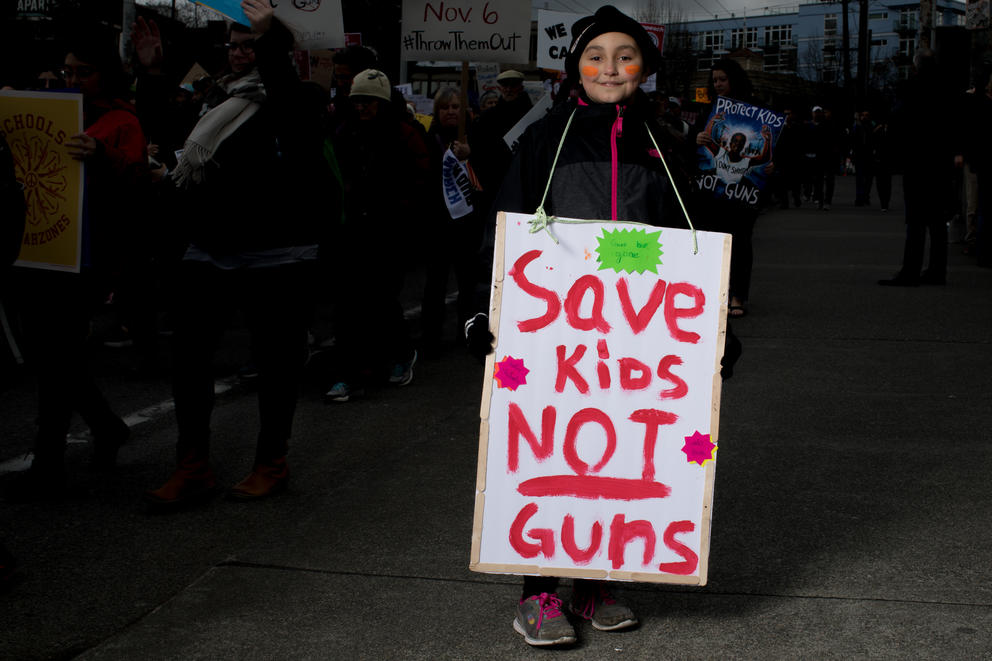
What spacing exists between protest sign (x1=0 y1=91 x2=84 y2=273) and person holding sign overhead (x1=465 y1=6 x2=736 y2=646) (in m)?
2.07

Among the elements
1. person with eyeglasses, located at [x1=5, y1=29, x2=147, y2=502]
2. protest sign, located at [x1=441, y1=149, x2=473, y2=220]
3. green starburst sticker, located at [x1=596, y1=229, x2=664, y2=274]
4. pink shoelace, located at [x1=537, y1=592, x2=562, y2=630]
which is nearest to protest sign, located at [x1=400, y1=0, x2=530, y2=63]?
protest sign, located at [x1=441, y1=149, x2=473, y2=220]

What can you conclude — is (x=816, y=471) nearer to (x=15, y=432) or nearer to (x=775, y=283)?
(x=15, y=432)

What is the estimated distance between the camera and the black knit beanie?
3633mm

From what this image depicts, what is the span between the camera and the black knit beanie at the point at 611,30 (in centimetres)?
363

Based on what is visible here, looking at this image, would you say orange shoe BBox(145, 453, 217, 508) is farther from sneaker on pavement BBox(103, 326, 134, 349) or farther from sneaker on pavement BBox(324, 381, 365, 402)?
sneaker on pavement BBox(103, 326, 134, 349)

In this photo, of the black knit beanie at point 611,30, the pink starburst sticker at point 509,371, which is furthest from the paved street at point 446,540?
the black knit beanie at point 611,30

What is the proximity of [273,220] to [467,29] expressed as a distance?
4.77 meters

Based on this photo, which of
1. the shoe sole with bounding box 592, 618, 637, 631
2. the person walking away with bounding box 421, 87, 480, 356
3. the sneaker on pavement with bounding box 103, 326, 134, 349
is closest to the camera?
the shoe sole with bounding box 592, 618, 637, 631

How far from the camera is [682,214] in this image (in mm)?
3646

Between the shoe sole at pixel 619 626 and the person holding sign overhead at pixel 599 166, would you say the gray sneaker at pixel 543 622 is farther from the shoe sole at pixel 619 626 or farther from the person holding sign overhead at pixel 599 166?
the shoe sole at pixel 619 626

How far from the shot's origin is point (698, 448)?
11.4 ft

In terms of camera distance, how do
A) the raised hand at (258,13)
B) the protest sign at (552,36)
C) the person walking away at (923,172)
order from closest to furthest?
the raised hand at (258,13)
the person walking away at (923,172)
the protest sign at (552,36)

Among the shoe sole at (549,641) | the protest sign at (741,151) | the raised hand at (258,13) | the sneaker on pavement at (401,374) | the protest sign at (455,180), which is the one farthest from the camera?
the protest sign at (741,151)

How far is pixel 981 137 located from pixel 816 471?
8380 millimetres
